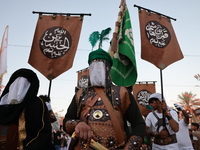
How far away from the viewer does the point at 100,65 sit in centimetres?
245

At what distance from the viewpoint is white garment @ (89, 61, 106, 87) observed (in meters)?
2.38

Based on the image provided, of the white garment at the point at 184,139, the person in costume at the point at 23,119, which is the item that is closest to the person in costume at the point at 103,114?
the person in costume at the point at 23,119

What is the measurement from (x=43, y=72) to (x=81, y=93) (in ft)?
9.01

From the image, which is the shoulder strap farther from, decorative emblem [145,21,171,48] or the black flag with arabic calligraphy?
decorative emblem [145,21,171,48]

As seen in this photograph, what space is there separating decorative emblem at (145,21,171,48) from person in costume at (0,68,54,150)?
3719 millimetres

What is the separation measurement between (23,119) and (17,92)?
368 mm

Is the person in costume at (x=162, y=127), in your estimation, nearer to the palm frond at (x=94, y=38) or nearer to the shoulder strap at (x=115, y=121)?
the palm frond at (x=94, y=38)

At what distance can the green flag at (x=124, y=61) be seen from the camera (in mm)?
4176

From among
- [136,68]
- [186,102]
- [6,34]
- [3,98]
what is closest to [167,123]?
[136,68]

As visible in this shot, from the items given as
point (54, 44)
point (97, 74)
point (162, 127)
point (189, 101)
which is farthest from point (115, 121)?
point (189, 101)

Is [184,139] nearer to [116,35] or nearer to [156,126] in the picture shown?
[156,126]

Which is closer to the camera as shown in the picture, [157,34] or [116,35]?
[116,35]

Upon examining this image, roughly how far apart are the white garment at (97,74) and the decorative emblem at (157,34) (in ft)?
10.8

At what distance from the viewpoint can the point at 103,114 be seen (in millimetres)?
2115
